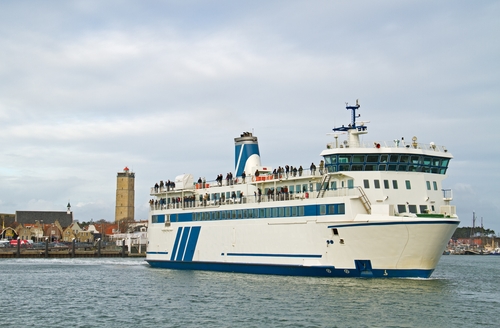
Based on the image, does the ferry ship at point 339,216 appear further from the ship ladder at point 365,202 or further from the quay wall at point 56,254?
the quay wall at point 56,254

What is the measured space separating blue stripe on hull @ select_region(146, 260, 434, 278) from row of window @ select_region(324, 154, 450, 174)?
513 centimetres

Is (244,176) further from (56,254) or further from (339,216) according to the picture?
(56,254)

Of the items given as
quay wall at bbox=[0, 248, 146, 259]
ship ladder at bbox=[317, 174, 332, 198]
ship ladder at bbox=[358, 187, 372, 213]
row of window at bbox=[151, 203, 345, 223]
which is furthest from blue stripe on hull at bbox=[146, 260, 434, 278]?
quay wall at bbox=[0, 248, 146, 259]

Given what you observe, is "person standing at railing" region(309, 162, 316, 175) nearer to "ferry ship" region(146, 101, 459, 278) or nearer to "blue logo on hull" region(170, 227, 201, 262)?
"ferry ship" region(146, 101, 459, 278)

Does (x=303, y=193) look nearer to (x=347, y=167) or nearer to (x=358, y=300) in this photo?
(x=347, y=167)

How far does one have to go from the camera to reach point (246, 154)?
44.2 m

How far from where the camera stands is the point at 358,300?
86.5ft

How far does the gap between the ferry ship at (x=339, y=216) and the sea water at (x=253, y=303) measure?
1.07 m

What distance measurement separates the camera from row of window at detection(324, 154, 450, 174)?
110ft

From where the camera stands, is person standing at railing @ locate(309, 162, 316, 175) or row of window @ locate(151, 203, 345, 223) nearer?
row of window @ locate(151, 203, 345, 223)

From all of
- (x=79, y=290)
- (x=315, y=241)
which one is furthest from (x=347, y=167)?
(x=79, y=290)

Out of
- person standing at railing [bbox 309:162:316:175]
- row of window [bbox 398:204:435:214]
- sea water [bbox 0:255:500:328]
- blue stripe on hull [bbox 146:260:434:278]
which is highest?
person standing at railing [bbox 309:162:316:175]

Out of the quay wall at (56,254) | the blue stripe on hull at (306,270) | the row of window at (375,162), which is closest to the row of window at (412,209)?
the row of window at (375,162)

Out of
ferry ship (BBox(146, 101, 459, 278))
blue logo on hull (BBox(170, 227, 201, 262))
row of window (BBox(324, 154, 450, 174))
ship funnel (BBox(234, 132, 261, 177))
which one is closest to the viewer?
ferry ship (BBox(146, 101, 459, 278))
